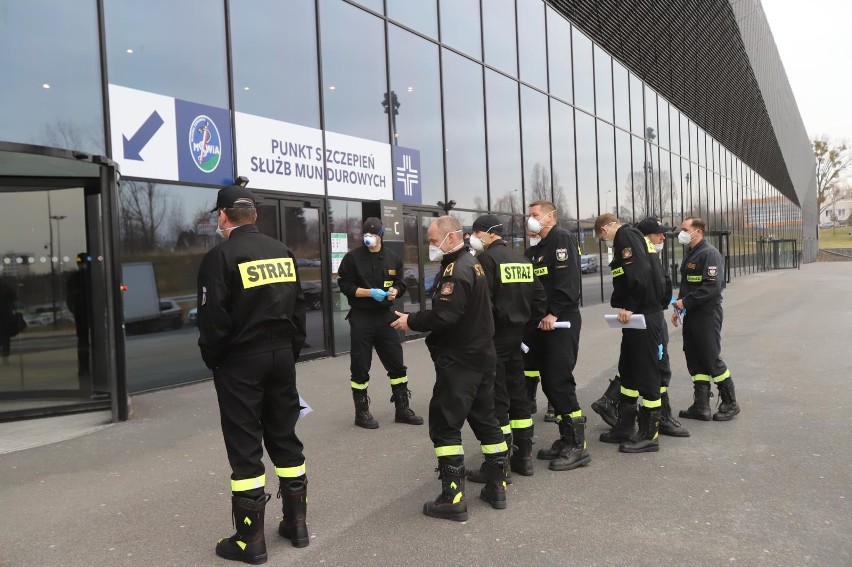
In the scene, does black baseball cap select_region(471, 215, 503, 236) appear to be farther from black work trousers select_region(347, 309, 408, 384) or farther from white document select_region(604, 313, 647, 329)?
black work trousers select_region(347, 309, 408, 384)

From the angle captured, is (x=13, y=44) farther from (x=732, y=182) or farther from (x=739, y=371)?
(x=732, y=182)

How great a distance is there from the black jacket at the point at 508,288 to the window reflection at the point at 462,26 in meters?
10.5

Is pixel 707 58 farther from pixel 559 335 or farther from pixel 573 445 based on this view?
pixel 573 445

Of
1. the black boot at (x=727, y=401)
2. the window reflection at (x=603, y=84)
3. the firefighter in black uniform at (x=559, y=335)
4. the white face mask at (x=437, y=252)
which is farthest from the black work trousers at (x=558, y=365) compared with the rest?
the window reflection at (x=603, y=84)

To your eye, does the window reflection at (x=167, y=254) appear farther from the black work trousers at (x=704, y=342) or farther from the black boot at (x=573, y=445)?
the black work trousers at (x=704, y=342)

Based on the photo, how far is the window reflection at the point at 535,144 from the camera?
53.6 feet

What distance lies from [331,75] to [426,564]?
921 cm

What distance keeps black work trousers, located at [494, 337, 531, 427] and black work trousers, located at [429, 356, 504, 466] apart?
23cm

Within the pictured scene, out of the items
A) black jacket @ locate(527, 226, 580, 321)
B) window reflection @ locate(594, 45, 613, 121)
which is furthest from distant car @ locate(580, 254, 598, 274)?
black jacket @ locate(527, 226, 580, 321)

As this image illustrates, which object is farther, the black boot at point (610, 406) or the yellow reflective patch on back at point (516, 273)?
the black boot at point (610, 406)

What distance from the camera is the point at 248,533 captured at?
3207 mm

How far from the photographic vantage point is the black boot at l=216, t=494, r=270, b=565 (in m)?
3.20

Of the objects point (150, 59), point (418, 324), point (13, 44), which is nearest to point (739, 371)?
point (418, 324)

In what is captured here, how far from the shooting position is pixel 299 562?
3.20m
